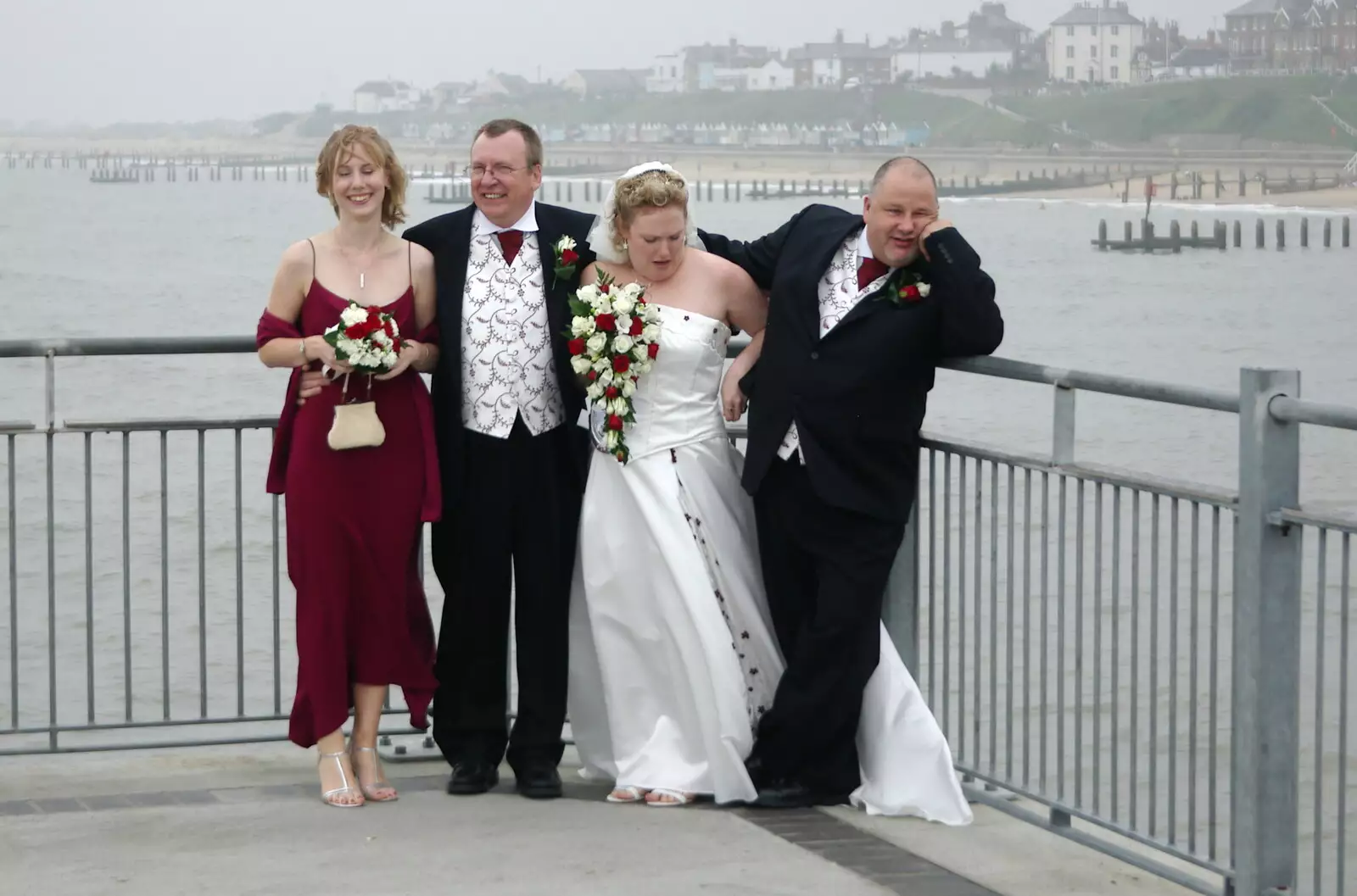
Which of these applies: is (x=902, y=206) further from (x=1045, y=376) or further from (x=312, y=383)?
(x=312, y=383)

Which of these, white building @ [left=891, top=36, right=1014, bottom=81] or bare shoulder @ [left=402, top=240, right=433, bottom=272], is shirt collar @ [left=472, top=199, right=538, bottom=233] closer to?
bare shoulder @ [left=402, top=240, right=433, bottom=272]

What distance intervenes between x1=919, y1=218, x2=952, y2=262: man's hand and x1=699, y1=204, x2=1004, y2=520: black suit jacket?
0.02 meters

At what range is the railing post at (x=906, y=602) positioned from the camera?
5.23m

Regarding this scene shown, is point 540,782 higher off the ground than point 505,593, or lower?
lower

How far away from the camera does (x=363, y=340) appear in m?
4.81

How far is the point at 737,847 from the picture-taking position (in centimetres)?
464

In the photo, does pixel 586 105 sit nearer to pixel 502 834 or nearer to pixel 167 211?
pixel 167 211

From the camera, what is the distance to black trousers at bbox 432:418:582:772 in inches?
202

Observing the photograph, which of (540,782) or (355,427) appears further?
(540,782)

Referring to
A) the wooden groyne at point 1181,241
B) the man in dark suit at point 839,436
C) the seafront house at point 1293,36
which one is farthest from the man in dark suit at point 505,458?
the seafront house at point 1293,36

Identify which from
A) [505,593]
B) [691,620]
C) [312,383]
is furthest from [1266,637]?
[312,383]

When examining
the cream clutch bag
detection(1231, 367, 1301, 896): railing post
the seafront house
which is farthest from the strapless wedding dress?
the seafront house

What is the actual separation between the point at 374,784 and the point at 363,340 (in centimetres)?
121

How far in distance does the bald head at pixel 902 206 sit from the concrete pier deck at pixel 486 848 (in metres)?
1.48
